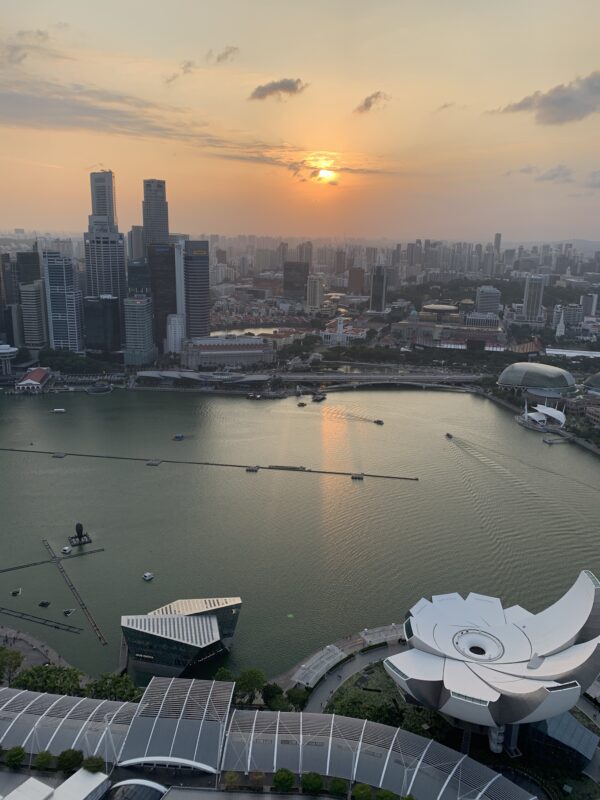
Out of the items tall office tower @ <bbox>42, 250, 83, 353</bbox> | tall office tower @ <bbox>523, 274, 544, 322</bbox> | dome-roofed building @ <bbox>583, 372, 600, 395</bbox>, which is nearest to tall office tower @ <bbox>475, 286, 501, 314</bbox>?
tall office tower @ <bbox>523, 274, 544, 322</bbox>

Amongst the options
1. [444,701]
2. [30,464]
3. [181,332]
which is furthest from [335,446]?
[181,332]

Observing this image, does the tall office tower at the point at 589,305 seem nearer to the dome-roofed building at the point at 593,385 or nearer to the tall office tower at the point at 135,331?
the dome-roofed building at the point at 593,385

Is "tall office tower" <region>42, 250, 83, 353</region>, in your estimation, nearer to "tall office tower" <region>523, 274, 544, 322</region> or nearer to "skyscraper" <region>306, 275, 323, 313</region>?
"skyscraper" <region>306, 275, 323, 313</region>

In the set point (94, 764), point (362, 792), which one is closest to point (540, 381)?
point (362, 792)

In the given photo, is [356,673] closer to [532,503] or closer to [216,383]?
[532,503]

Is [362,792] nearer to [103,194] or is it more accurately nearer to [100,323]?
[100,323]
